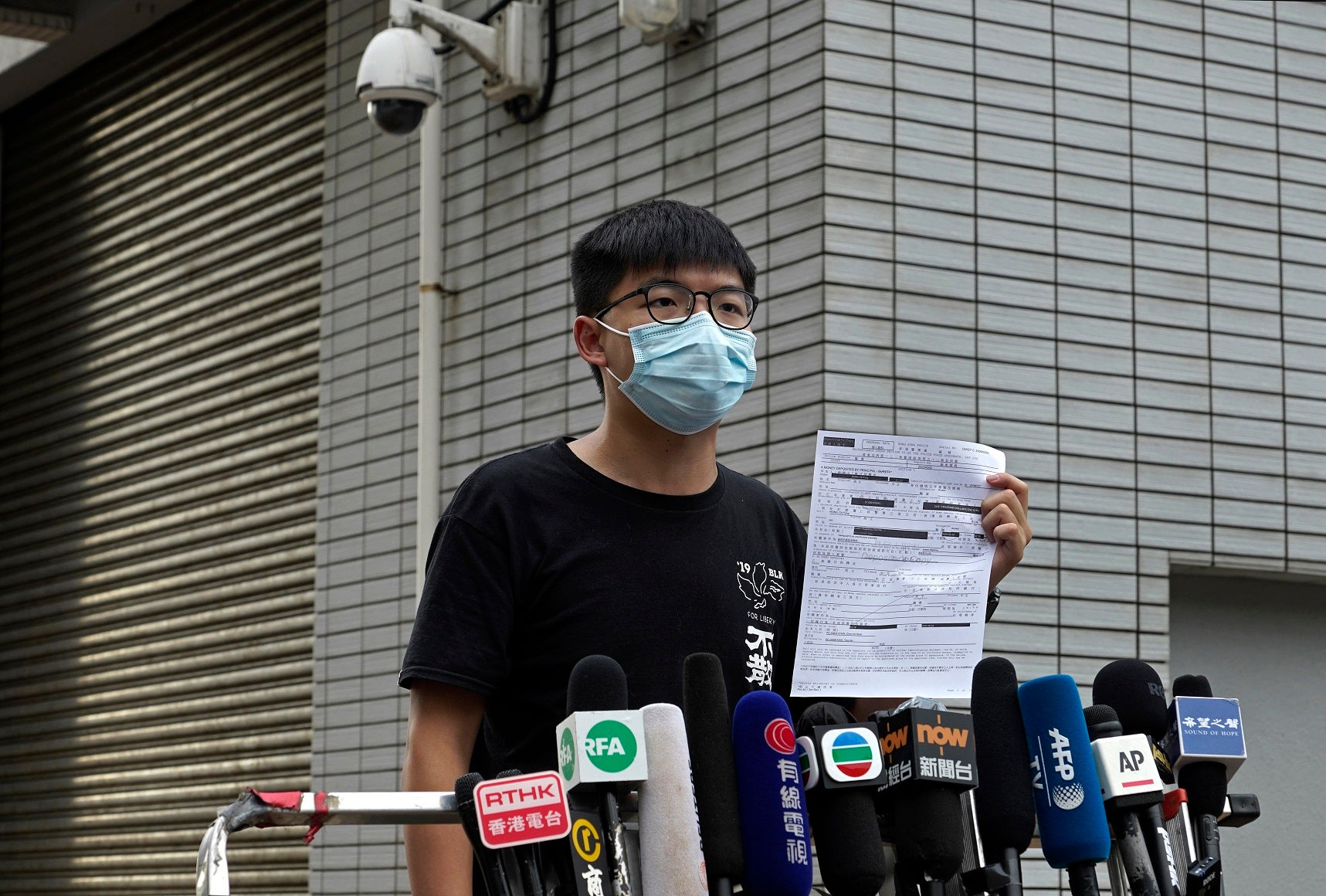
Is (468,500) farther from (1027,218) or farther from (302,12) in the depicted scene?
(302,12)

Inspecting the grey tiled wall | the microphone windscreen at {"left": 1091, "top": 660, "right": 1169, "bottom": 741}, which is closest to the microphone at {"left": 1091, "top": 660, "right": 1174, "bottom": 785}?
the microphone windscreen at {"left": 1091, "top": 660, "right": 1169, "bottom": 741}

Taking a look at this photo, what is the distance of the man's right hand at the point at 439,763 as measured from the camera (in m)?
2.51

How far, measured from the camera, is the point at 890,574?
2572 millimetres

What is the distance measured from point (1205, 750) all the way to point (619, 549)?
34.4 inches

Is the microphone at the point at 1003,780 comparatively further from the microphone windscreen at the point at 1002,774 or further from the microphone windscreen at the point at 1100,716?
the microphone windscreen at the point at 1100,716

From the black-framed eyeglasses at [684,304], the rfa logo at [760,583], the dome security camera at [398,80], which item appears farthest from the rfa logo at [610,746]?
the dome security camera at [398,80]

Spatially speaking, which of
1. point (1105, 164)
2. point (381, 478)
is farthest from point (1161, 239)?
point (381, 478)

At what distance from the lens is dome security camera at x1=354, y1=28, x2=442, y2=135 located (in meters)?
6.02

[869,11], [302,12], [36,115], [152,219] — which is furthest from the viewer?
[36,115]

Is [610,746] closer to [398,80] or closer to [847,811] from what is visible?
[847,811]

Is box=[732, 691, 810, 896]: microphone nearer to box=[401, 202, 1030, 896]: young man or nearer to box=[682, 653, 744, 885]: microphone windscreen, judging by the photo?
box=[682, 653, 744, 885]: microphone windscreen

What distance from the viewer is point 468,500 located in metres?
2.62

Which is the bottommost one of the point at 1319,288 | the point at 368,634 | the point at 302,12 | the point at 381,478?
the point at 368,634

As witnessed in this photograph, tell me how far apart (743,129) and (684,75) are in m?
0.39
